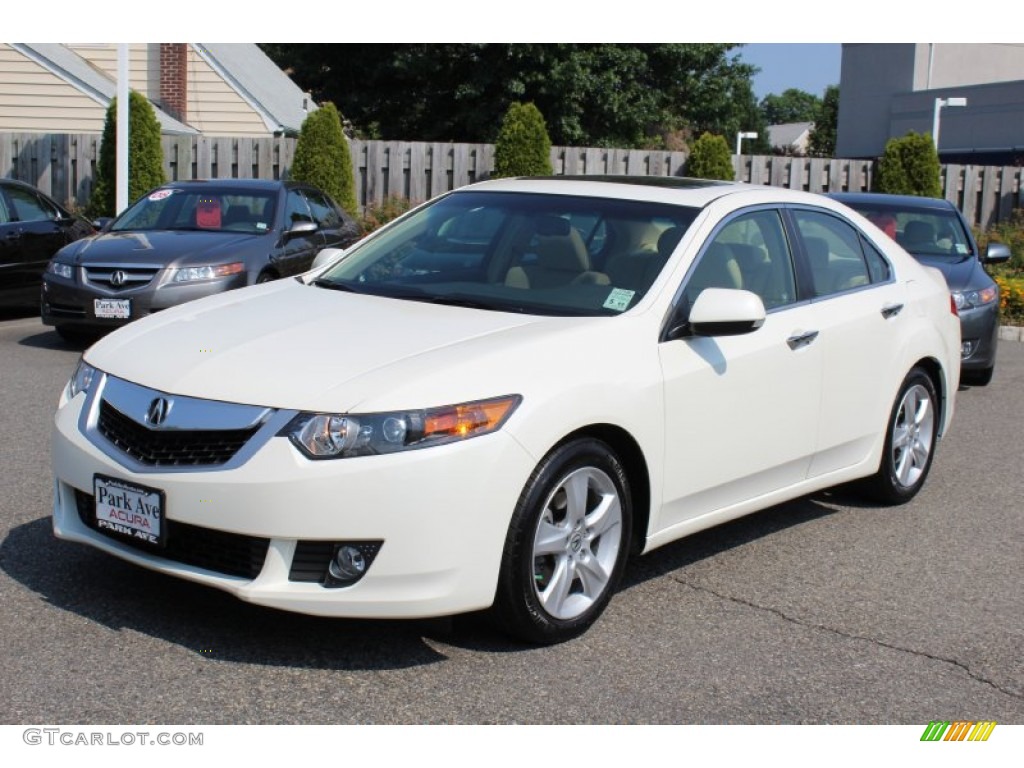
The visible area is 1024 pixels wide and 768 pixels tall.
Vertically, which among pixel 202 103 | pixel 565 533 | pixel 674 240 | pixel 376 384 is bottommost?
pixel 565 533

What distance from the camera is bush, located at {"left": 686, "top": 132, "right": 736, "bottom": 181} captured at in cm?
2341

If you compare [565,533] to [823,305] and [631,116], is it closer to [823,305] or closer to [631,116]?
[823,305]

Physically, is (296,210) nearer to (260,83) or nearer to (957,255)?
(957,255)

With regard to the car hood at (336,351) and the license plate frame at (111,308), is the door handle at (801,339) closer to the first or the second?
the car hood at (336,351)

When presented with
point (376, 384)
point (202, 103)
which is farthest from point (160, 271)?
point (202, 103)

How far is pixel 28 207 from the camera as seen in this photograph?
1373cm

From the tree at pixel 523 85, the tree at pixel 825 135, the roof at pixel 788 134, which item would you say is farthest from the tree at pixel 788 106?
the tree at pixel 523 85

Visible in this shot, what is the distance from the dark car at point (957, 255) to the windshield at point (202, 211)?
215 inches

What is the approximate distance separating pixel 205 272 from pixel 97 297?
92 centimetres

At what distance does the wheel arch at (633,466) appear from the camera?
487 centimetres

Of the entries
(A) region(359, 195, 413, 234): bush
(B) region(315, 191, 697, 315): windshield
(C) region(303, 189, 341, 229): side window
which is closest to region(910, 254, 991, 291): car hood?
(C) region(303, 189, 341, 229): side window

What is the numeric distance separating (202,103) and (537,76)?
33.6 feet

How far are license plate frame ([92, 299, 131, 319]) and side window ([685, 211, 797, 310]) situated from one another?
21.7 feet

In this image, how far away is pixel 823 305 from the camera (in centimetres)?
621
